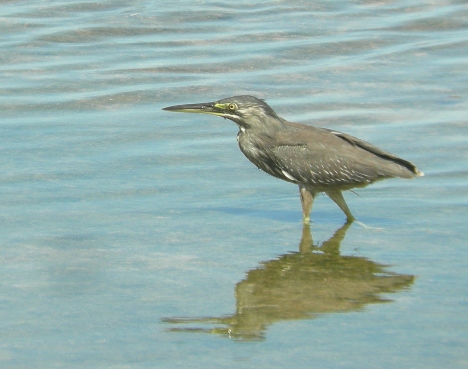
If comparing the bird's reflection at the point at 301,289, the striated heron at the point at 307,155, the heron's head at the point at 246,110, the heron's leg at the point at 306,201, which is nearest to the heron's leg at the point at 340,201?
the striated heron at the point at 307,155

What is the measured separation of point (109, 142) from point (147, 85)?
2.50 metres

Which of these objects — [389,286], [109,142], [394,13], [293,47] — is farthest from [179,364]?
[394,13]

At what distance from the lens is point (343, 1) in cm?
1811

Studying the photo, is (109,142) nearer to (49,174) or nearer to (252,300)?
(49,174)

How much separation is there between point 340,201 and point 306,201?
0.99 feet

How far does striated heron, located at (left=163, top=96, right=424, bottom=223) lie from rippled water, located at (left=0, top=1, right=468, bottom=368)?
0.85 ft

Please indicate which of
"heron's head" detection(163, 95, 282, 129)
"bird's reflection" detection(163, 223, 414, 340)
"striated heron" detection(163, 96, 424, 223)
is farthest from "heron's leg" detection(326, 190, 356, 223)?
"heron's head" detection(163, 95, 282, 129)

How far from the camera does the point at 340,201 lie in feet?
30.0

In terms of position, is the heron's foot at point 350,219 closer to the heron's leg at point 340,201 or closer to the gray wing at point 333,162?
the heron's leg at point 340,201

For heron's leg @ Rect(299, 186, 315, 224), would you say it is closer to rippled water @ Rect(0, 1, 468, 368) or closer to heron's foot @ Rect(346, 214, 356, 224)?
rippled water @ Rect(0, 1, 468, 368)

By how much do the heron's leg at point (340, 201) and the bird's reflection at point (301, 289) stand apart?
61cm

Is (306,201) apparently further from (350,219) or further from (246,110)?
(246,110)

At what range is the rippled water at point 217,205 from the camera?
20.8ft

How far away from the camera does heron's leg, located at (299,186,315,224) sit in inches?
352
